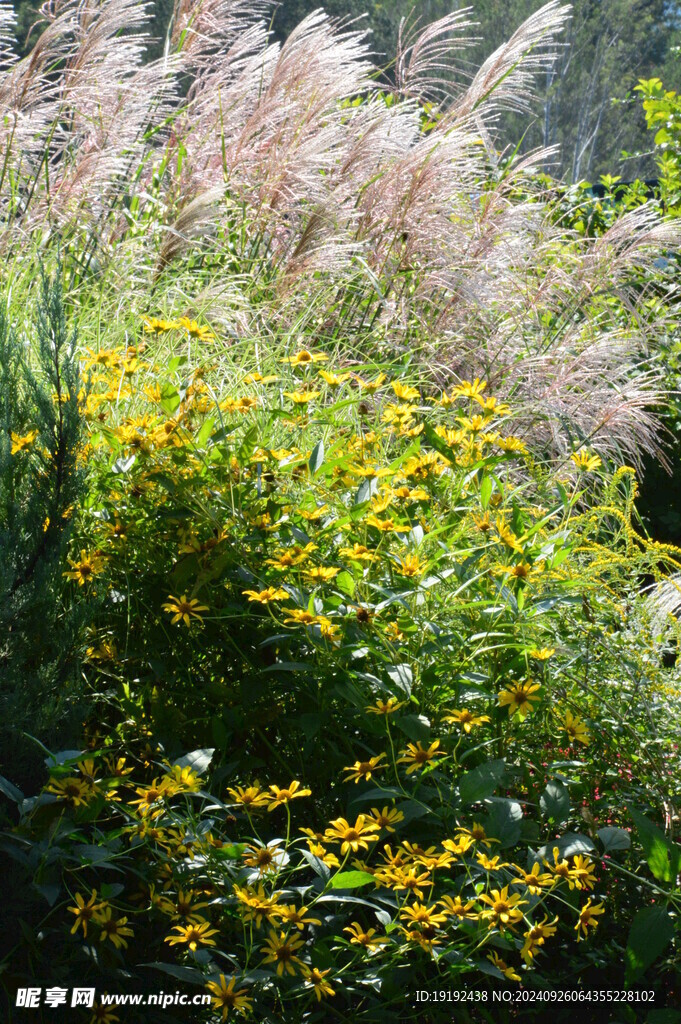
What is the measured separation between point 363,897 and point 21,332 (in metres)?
1.71

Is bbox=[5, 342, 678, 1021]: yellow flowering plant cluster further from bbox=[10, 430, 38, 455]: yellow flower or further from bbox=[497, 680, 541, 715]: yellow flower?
bbox=[10, 430, 38, 455]: yellow flower

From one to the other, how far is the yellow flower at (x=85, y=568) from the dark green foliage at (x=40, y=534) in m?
0.04

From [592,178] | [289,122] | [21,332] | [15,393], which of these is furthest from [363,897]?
[592,178]

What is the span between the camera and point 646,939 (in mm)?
1437

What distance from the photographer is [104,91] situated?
3.51m

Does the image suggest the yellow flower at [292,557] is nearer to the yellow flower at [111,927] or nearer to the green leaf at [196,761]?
the green leaf at [196,761]

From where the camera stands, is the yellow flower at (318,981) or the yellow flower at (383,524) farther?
the yellow flower at (383,524)

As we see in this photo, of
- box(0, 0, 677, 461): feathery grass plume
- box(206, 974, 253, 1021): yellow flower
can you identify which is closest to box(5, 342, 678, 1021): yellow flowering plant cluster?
box(206, 974, 253, 1021): yellow flower

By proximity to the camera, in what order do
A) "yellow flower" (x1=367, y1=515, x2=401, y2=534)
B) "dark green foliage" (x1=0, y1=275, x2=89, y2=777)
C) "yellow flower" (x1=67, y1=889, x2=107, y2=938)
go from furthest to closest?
1. "yellow flower" (x1=367, y1=515, x2=401, y2=534)
2. "dark green foliage" (x1=0, y1=275, x2=89, y2=777)
3. "yellow flower" (x1=67, y1=889, x2=107, y2=938)

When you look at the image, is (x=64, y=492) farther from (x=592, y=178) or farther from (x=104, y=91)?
(x=592, y=178)

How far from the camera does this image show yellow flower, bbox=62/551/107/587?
5.69ft

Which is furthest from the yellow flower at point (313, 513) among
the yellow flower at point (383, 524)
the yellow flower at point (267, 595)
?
the yellow flower at point (267, 595)

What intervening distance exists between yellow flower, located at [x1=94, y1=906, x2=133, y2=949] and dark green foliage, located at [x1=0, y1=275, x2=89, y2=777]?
298mm

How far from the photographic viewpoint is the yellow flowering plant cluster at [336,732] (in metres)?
1.39
